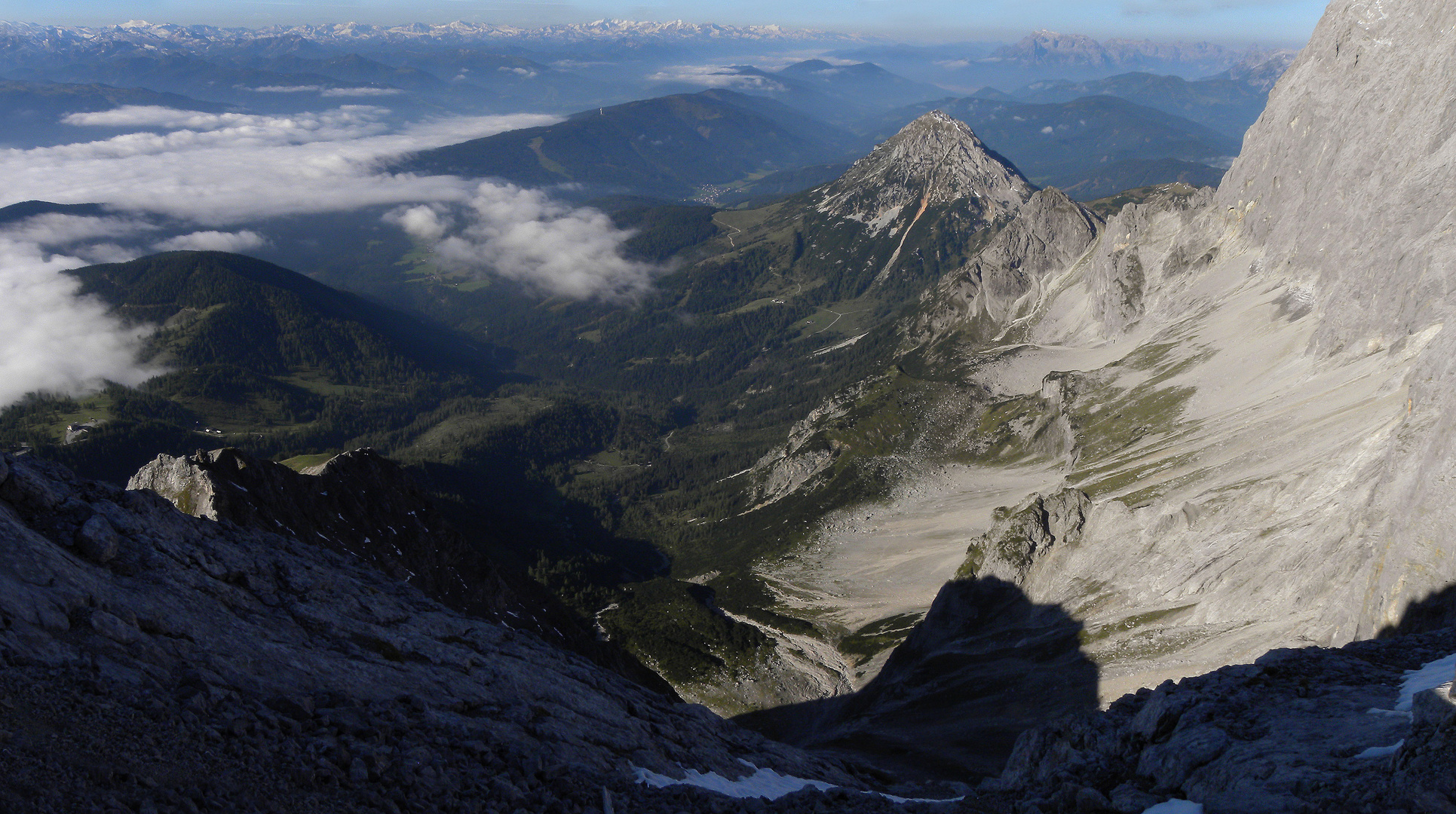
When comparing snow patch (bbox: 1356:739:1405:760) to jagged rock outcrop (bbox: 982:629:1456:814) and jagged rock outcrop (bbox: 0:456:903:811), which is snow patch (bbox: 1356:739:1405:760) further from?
jagged rock outcrop (bbox: 0:456:903:811)

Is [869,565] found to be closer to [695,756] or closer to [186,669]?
[695,756]

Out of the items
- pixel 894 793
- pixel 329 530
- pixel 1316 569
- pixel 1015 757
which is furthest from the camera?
pixel 329 530

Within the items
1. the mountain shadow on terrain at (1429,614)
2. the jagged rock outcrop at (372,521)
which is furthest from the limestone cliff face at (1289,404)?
the jagged rock outcrop at (372,521)

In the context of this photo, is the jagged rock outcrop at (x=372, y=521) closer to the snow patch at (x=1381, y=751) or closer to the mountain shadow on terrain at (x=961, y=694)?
the mountain shadow on terrain at (x=961, y=694)

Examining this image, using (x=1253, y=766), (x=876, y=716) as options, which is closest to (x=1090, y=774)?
(x=1253, y=766)

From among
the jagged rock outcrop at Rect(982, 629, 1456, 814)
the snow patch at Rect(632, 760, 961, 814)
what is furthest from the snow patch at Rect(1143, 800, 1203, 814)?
the snow patch at Rect(632, 760, 961, 814)
